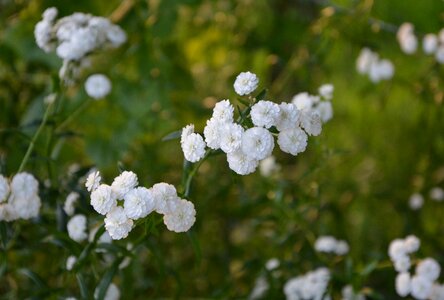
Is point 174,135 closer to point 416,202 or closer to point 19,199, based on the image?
point 19,199

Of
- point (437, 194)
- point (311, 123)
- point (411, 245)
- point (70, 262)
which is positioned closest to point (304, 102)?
point (311, 123)

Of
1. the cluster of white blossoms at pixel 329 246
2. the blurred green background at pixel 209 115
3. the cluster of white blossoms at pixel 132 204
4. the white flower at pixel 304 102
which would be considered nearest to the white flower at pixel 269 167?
the blurred green background at pixel 209 115

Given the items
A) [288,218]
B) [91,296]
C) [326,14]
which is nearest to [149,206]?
[91,296]

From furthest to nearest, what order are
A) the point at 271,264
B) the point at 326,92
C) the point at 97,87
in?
the point at 271,264 → the point at 97,87 → the point at 326,92

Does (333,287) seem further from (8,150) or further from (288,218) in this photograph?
(8,150)

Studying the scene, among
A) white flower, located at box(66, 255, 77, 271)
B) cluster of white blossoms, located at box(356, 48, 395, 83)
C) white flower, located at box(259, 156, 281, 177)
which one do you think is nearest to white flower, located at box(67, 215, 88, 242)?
Result: white flower, located at box(66, 255, 77, 271)
